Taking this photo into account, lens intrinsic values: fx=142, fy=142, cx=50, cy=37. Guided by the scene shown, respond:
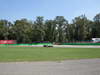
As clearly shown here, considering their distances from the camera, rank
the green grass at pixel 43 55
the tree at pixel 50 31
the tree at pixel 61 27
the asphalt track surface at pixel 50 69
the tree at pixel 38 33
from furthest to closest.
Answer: the tree at pixel 61 27 < the tree at pixel 50 31 < the tree at pixel 38 33 < the green grass at pixel 43 55 < the asphalt track surface at pixel 50 69

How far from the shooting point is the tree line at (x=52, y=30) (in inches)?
3743

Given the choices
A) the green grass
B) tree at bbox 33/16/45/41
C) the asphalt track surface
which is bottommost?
the green grass

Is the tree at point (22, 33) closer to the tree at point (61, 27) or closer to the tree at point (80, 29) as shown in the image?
the tree at point (61, 27)

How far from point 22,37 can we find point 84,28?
1684 inches

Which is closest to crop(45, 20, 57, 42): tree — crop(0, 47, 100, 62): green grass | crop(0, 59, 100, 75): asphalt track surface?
crop(0, 47, 100, 62): green grass

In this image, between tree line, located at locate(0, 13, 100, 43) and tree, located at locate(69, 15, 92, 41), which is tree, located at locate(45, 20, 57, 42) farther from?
tree, located at locate(69, 15, 92, 41)

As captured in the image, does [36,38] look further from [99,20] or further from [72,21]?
[99,20]

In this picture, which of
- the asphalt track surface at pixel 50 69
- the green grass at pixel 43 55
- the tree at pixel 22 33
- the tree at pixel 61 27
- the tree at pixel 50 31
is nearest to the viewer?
the asphalt track surface at pixel 50 69

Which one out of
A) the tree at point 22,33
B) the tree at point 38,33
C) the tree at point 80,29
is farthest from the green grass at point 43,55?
the tree at point 80,29

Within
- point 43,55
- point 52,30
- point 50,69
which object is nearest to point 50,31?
point 52,30

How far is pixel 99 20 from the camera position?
3971 inches

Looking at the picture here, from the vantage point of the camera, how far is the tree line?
9507cm

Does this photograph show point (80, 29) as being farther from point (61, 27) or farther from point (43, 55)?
point (43, 55)

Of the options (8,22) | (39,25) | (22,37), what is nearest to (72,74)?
(22,37)
